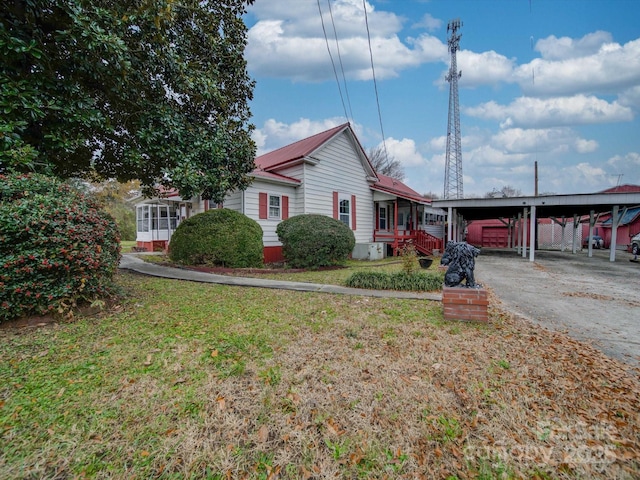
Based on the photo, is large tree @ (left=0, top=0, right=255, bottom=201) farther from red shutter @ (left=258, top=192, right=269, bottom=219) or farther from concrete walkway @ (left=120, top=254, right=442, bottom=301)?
red shutter @ (left=258, top=192, right=269, bottom=219)

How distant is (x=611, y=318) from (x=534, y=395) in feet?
12.5

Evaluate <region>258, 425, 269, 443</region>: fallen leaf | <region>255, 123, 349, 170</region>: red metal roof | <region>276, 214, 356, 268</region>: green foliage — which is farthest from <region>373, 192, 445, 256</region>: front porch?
<region>258, 425, 269, 443</region>: fallen leaf

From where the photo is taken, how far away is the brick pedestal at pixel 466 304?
4.38 m

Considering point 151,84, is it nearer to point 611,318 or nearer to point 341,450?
point 341,450

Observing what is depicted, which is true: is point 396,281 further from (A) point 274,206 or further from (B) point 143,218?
(B) point 143,218

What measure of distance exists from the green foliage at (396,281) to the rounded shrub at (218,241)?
12.5ft

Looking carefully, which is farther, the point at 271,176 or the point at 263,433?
the point at 271,176

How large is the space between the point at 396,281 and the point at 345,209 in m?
8.38

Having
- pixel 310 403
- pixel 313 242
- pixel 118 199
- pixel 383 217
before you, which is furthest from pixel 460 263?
pixel 118 199

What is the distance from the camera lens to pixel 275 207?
12172 mm

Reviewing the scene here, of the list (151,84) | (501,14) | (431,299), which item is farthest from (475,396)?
(501,14)

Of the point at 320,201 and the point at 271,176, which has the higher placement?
the point at 271,176

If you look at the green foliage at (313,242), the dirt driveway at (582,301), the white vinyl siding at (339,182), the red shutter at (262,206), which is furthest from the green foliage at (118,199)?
the dirt driveway at (582,301)

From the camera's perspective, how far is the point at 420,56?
12.1 m
